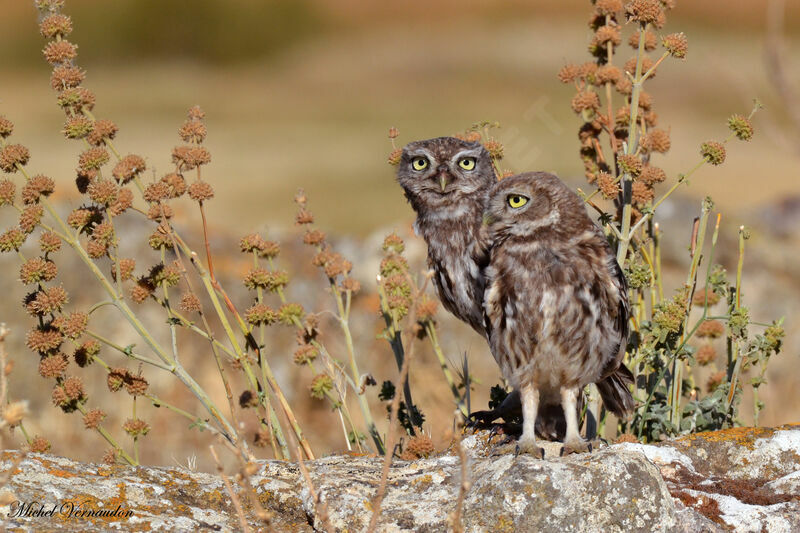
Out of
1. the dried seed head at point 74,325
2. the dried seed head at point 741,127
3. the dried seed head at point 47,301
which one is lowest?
the dried seed head at point 74,325

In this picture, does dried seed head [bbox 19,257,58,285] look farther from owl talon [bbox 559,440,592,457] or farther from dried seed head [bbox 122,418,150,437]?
owl talon [bbox 559,440,592,457]

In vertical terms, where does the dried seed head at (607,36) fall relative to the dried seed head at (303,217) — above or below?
above

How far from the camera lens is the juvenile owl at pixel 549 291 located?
12.8 ft

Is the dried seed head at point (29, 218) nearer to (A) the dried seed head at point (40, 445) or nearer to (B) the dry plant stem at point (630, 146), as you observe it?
(A) the dried seed head at point (40, 445)

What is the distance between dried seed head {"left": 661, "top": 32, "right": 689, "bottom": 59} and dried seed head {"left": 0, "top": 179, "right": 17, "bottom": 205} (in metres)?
3.03

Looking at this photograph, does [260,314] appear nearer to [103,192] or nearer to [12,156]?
[103,192]

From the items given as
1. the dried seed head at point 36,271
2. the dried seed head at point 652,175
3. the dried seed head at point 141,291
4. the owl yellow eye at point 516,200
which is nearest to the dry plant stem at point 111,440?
the dried seed head at point 141,291

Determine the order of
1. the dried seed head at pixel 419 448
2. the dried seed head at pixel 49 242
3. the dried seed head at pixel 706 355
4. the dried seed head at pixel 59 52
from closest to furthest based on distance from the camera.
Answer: the dried seed head at pixel 49 242 < the dried seed head at pixel 59 52 < the dried seed head at pixel 419 448 < the dried seed head at pixel 706 355

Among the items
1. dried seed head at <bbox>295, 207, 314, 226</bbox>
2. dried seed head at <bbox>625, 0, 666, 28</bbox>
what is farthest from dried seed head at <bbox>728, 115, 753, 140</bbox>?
dried seed head at <bbox>295, 207, 314, 226</bbox>

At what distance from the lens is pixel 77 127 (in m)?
3.90

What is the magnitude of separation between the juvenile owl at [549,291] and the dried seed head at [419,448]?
0.47m

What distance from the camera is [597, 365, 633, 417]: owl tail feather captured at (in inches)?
172

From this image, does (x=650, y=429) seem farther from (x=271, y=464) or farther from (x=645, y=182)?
(x=271, y=464)

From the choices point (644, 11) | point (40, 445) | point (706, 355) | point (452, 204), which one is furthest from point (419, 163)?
point (40, 445)
